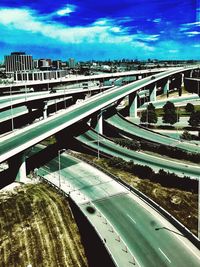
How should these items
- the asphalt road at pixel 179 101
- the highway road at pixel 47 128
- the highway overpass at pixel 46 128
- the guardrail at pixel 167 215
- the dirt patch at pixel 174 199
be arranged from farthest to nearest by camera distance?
the asphalt road at pixel 179 101 → the highway road at pixel 47 128 → the highway overpass at pixel 46 128 → the dirt patch at pixel 174 199 → the guardrail at pixel 167 215

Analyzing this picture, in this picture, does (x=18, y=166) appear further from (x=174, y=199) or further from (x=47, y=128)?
(x=174, y=199)

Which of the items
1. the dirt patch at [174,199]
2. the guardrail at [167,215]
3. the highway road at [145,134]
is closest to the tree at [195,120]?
the highway road at [145,134]

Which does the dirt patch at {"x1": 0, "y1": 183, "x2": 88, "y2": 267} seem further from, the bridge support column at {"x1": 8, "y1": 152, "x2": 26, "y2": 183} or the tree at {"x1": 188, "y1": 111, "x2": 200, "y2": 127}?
the tree at {"x1": 188, "y1": 111, "x2": 200, "y2": 127}

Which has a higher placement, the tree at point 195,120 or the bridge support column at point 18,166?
the tree at point 195,120

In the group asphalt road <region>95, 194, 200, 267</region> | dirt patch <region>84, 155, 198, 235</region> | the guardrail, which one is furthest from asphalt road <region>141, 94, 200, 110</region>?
asphalt road <region>95, 194, 200, 267</region>

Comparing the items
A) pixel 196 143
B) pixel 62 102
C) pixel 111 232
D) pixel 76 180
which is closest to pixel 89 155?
pixel 76 180

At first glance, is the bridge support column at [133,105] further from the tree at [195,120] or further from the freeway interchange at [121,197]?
the freeway interchange at [121,197]
